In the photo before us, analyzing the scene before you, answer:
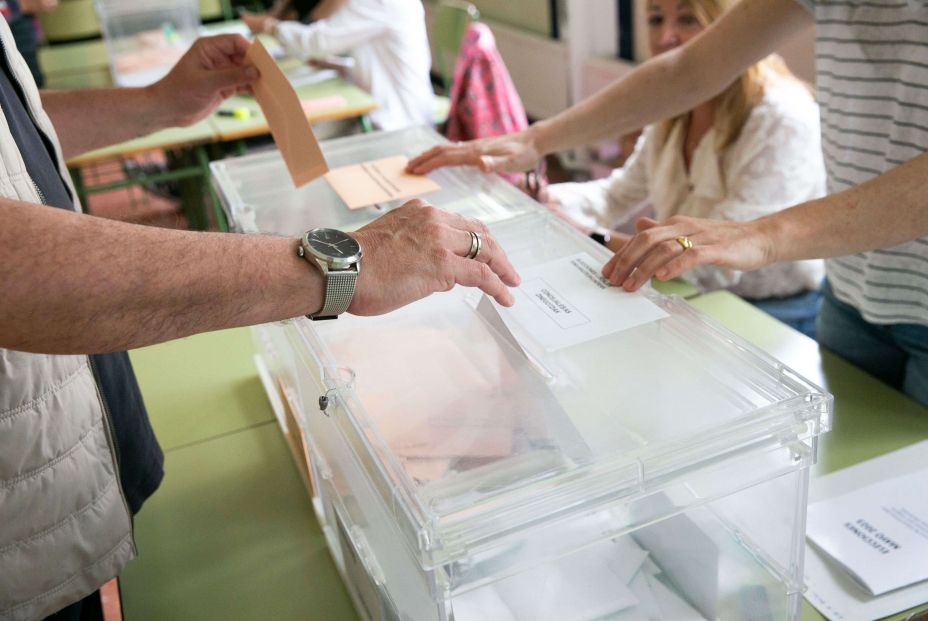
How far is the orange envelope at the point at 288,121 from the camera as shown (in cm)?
121

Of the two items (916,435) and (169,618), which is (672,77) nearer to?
(916,435)

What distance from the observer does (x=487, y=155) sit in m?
1.48

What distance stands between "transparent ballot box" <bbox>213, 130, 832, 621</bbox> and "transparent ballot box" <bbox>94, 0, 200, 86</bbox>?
A: 287 cm

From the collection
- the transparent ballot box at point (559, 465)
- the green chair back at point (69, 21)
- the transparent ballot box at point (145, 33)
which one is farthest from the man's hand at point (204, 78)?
the green chair back at point (69, 21)

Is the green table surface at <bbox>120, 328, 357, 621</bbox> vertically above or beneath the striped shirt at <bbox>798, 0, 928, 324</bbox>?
beneath

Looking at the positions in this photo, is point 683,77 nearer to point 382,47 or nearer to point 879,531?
point 879,531

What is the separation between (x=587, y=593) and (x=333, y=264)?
0.39m

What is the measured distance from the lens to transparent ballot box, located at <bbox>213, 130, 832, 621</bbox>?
73 cm

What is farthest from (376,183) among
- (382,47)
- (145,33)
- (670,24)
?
(145,33)

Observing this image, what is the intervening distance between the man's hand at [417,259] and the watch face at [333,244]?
2cm

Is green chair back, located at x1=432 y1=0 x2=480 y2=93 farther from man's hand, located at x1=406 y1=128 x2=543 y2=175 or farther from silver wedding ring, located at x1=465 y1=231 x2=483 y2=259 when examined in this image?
silver wedding ring, located at x1=465 y1=231 x2=483 y2=259

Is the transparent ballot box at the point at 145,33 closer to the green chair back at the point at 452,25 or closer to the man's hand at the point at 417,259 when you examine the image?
the green chair back at the point at 452,25

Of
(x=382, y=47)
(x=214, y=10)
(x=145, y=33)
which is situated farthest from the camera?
(x=214, y=10)

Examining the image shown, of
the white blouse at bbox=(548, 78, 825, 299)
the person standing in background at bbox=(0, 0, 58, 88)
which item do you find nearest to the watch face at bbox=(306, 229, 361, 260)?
the white blouse at bbox=(548, 78, 825, 299)
